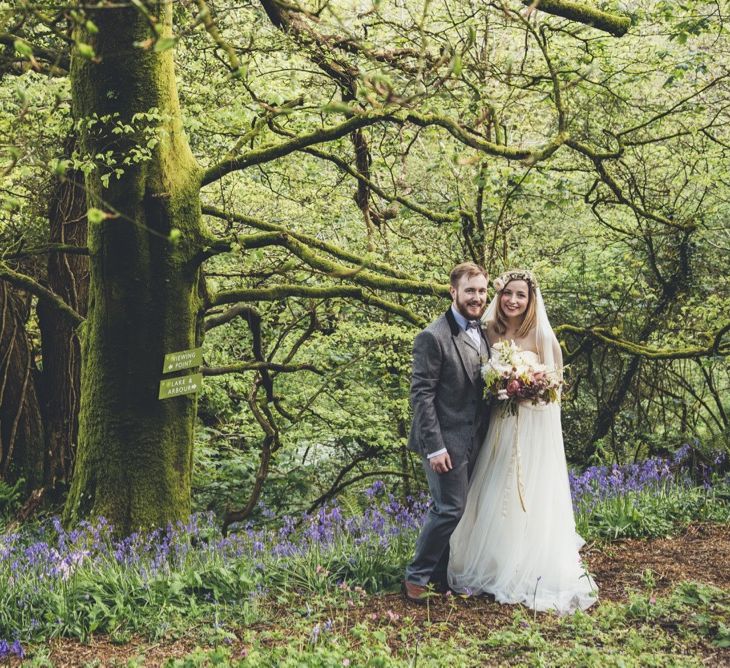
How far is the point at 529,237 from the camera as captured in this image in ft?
36.6

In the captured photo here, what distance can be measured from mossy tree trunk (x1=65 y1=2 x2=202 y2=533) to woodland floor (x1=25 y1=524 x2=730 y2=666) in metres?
1.72

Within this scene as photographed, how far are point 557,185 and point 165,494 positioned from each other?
4.43m

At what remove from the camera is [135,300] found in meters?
6.14

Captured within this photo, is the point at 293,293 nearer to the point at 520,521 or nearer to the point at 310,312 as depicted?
the point at 310,312

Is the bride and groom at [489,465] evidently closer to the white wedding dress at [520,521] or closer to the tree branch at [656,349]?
the white wedding dress at [520,521]

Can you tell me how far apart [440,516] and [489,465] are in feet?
1.99

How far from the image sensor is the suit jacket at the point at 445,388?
16.8ft

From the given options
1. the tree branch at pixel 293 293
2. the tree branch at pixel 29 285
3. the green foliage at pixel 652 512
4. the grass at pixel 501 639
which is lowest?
the grass at pixel 501 639

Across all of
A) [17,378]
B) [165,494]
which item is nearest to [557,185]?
[165,494]

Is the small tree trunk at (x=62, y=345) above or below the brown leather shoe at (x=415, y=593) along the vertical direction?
above

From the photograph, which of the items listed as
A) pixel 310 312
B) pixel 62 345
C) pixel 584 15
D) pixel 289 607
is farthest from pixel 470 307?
pixel 62 345

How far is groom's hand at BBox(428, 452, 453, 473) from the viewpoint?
507 centimetres

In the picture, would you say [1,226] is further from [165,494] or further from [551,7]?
[551,7]

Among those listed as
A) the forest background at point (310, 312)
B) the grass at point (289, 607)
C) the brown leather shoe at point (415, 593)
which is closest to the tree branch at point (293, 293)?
the forest background at point (310, 312)
